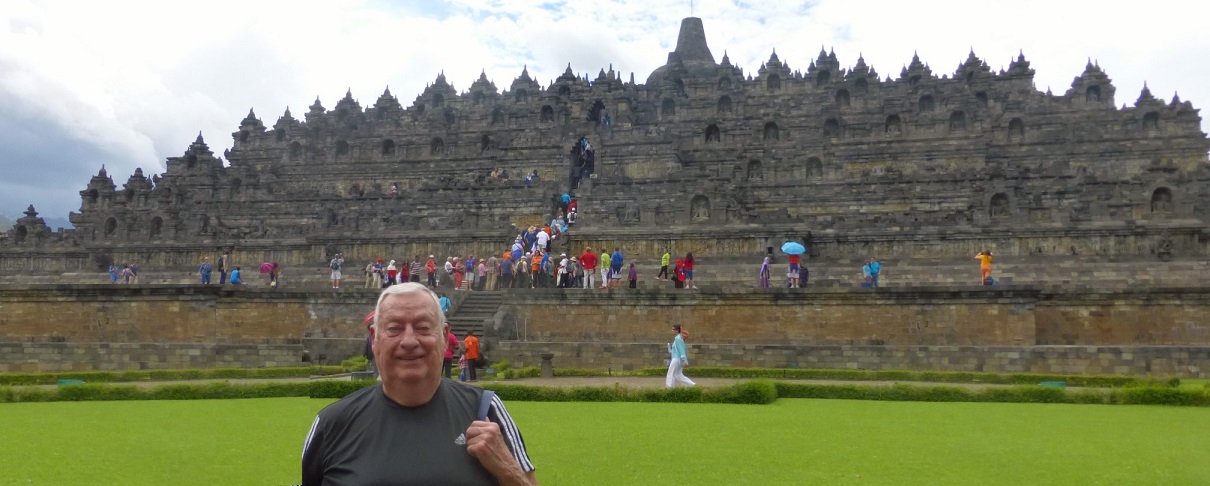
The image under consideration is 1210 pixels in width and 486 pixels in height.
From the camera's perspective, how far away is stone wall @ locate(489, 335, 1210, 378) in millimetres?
16781

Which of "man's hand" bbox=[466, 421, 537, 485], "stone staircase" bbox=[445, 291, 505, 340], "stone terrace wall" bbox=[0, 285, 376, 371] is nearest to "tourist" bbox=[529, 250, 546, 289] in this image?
"stone staircase" bbox=[445, 291, 505, 340]

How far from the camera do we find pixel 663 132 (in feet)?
138

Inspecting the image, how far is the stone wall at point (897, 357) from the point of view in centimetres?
1678

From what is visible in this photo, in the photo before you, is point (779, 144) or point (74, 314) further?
point (779, 144)

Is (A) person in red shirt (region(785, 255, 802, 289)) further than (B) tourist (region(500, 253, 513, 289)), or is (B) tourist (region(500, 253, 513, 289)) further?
(B) tourist (region(500, 253, 513, 289))

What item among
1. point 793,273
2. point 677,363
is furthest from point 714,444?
point 793,273

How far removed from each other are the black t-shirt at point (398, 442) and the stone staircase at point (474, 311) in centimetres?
1748

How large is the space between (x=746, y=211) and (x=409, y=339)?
26692mm

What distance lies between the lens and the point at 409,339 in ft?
11.2

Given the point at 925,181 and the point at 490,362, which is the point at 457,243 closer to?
the point at 490,362

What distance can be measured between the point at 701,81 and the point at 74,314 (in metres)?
36.4

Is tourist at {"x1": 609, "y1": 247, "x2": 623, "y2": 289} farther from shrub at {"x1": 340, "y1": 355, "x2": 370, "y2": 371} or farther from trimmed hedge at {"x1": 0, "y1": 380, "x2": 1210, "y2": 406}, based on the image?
trimmed hedge at {"x1": 0, "y1": 380, "x2": 1210, "y2": 406}

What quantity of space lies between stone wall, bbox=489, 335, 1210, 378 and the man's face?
1493cm

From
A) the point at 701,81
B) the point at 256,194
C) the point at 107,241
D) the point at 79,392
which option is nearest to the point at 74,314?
the point at 79,392
